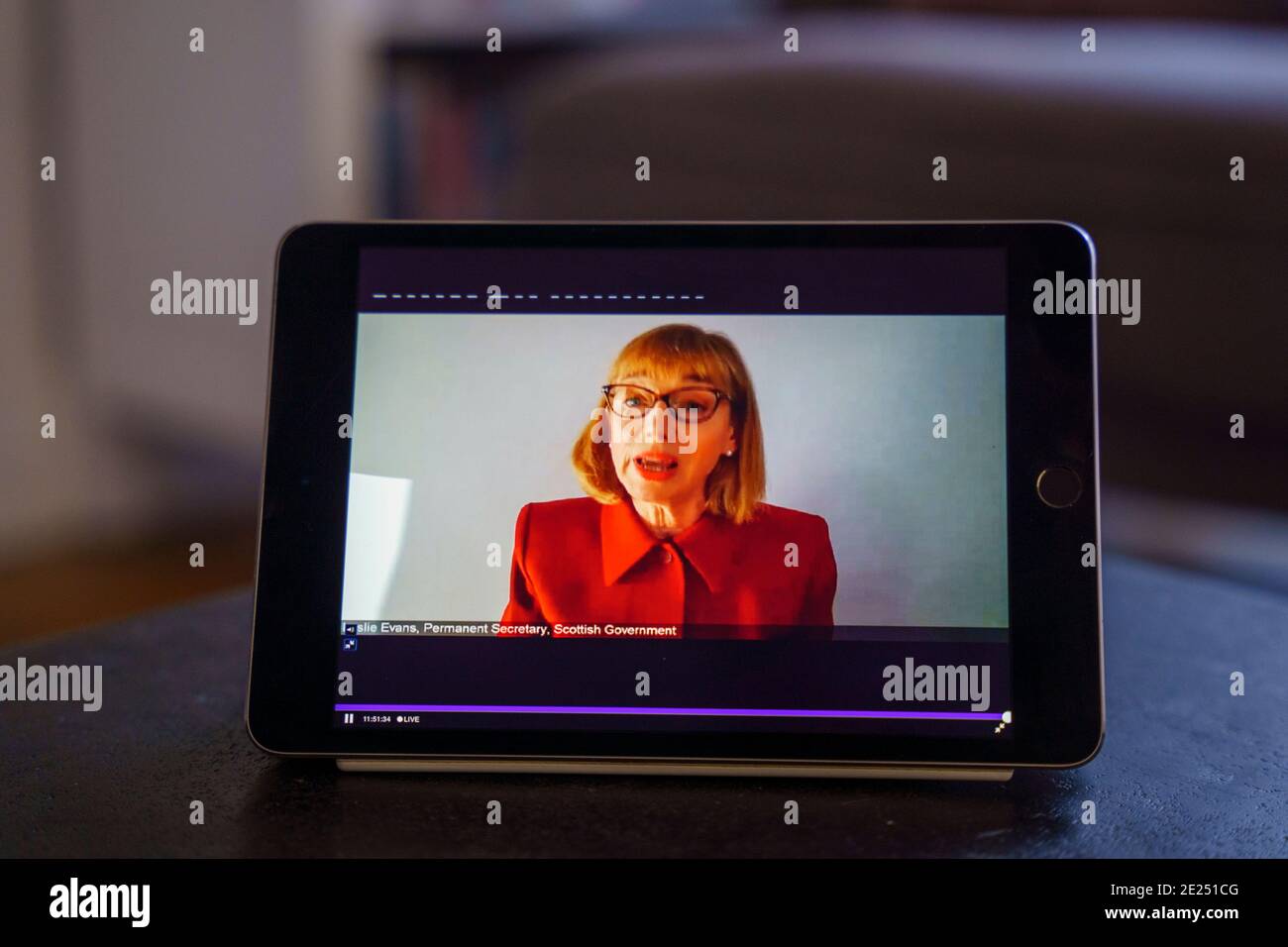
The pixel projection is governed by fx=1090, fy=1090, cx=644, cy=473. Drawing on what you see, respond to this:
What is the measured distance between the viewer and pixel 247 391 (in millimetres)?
1978

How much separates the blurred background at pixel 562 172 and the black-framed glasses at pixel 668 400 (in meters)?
0.71

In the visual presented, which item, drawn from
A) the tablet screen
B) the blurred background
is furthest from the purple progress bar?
the blurred background

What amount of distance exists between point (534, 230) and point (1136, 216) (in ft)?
3.40

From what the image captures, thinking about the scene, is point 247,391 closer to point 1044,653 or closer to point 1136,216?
point 1136,216

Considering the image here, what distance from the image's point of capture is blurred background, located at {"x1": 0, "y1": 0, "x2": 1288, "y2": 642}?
126 centimetres

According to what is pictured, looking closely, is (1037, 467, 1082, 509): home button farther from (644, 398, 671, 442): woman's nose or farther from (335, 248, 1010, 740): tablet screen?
(644, 398, 671, 442): woman's nose

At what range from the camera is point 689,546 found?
0.44 m

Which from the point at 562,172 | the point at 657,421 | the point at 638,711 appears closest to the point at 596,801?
the point at 638,711

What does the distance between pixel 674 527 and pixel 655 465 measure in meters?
0.03

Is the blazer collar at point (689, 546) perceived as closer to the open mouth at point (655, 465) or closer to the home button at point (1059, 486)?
the open mouth at point (655, 465)

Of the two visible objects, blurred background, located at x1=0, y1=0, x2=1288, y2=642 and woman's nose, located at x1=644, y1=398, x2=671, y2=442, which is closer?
woman's nose, located at x1=644, y1=398, x2=671, y2=442

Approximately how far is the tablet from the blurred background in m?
0.66
